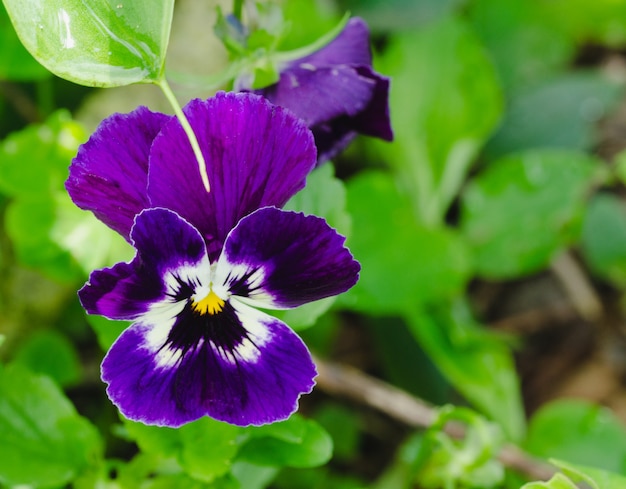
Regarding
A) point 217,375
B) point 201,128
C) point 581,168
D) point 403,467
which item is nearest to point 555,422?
point 403,467

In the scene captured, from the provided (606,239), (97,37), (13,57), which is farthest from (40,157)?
(606,239)

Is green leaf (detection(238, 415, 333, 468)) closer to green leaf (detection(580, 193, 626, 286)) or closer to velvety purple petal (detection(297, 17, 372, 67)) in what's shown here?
velvety purple petal (detection(297, 17, 372, 67))

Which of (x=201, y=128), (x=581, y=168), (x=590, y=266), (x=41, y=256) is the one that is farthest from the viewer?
(x=590, y=266)

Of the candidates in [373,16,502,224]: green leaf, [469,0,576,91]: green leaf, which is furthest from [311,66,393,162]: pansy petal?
[469,0,576,91]: green leaf

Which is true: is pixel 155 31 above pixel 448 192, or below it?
above

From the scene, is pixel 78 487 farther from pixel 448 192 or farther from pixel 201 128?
pixel 448 192

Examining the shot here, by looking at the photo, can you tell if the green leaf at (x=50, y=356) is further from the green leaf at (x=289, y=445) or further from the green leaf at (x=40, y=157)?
the green leaf at (x=289, y=445)

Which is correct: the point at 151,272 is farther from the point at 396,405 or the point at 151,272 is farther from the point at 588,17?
the point at 588,17
